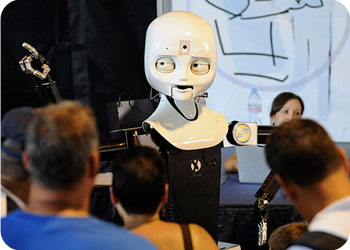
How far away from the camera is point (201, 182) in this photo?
256 centimetres

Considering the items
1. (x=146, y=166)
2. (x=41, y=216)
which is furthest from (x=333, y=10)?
(x=41, y=216)

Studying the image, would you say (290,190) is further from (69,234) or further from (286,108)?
(286,108)

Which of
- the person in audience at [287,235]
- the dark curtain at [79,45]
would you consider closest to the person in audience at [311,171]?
the person in audience at [287,235]

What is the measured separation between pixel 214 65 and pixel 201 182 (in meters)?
0.49

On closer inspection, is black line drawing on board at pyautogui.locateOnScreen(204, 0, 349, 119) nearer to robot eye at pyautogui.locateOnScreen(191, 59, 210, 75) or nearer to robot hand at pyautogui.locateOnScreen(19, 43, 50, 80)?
robot eye at pyautogui.locateOnScreen(191, 59, 210, 75)

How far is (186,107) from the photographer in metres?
2.54

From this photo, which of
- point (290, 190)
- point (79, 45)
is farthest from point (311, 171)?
point (79, 45)

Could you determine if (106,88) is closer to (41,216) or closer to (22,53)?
(22,53)

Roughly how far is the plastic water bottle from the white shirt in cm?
262

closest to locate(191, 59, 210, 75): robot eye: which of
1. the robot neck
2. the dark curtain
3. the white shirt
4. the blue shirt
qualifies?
the robot neck

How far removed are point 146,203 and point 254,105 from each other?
7.99ft

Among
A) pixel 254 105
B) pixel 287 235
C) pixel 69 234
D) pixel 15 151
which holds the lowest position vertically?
pixel 287 235

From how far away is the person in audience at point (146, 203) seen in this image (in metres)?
1.72

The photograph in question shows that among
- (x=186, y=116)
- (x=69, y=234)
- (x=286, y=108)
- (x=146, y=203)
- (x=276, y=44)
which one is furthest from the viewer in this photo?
(x=276, y=44)
